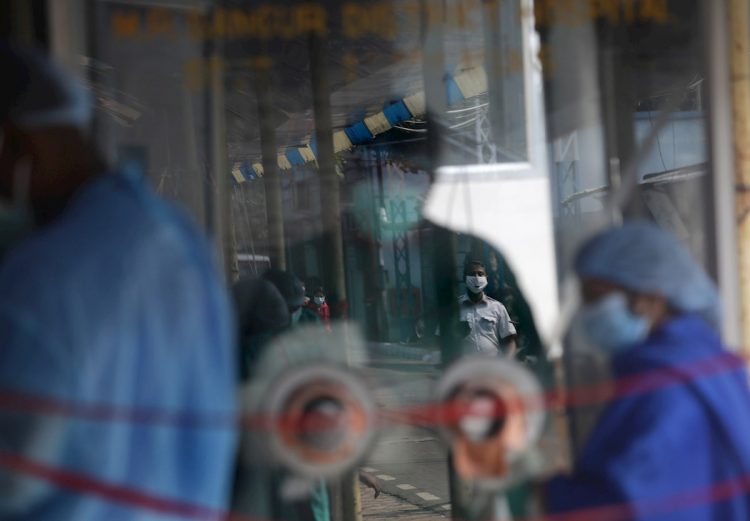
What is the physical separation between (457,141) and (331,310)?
94cm

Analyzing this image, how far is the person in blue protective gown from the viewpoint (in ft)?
5.21

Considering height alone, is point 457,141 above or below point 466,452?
above

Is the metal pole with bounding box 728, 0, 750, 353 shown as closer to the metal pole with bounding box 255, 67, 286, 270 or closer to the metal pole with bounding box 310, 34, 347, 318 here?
the metal pole with bounding box 310, 34, 347, 318

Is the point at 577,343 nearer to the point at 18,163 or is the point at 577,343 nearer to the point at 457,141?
the point at 457,141

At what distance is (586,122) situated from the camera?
1902 millimetres

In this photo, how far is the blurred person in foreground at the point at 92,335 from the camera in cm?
136

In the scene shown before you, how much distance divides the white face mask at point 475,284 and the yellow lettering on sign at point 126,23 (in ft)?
7.52

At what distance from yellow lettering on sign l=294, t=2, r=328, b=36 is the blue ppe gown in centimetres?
89

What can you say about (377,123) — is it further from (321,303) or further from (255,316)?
(255,316)

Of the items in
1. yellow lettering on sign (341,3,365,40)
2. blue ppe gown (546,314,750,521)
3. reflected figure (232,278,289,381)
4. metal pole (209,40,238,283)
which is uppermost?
yellow lettering on sign (341,3,365,40)

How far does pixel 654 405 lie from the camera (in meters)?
1.62

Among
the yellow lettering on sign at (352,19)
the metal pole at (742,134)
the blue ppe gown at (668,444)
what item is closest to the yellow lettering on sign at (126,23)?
the yellow lettering on sign at (352,19)

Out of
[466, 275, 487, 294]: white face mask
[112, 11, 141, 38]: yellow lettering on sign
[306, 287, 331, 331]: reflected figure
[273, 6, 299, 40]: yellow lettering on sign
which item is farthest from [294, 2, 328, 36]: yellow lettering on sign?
[466, 275, 487, 294]: white face mask

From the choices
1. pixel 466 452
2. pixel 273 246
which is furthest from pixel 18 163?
pixel 273 246
